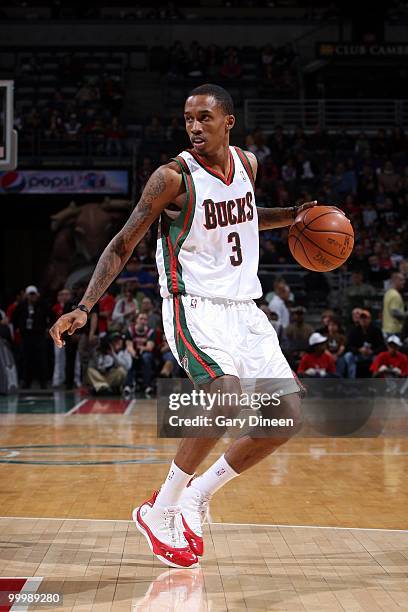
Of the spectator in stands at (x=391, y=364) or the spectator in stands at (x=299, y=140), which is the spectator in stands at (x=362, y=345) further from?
the spectator in stands at (x=299, y=140)

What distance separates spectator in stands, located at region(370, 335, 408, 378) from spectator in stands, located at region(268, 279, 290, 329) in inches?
73.7

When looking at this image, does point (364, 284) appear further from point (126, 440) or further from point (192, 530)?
point (192, 530)

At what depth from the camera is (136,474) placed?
8.21 m

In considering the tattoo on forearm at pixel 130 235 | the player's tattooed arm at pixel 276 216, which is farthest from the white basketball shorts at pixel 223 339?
the player's tattooed arm at pixel 276 216

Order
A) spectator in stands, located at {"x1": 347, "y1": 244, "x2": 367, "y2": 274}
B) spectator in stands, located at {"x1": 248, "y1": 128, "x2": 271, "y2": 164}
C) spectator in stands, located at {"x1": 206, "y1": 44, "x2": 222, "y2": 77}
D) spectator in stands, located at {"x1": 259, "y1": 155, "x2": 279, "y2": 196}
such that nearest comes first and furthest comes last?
spectator in stands, located at {"x1": 347, "y1": 244, "x2": 367, "y2": 274} < spectator in stands, located at {"x1": 259, "y1": 155, "x2": 279, "y2": 196} < spectator in stands, located at {"x1": 248, "y1": 128, "x2": 271, "y2": 164} < spectator in stands, located at {"x1": 206, "y1": 44, "x2": 222, "y2": 77}

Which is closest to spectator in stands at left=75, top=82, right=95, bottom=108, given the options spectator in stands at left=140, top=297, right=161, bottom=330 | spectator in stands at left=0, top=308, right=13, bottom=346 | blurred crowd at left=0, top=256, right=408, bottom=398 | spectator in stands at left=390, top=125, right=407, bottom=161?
blurred crowd at left=0, top=256, right=408, bottom=398

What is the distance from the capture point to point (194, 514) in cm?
496

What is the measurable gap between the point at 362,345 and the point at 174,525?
10107 millimetres

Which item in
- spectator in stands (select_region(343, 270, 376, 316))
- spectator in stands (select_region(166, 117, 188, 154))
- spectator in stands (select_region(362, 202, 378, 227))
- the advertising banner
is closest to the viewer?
spectator in stands (select_region(343, 270, 376, 316))

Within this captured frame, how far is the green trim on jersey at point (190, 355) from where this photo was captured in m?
4.67

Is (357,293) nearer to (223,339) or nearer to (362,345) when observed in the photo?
(362,345)

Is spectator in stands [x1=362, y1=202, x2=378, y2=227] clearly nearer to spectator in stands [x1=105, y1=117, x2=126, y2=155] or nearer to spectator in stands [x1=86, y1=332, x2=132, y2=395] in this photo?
spectator in stands [x1=105, y1=117, x2=126, y2=155]

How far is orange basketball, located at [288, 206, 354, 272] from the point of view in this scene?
17.4 feet

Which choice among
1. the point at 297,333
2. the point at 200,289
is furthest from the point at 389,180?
the point at 200,289
